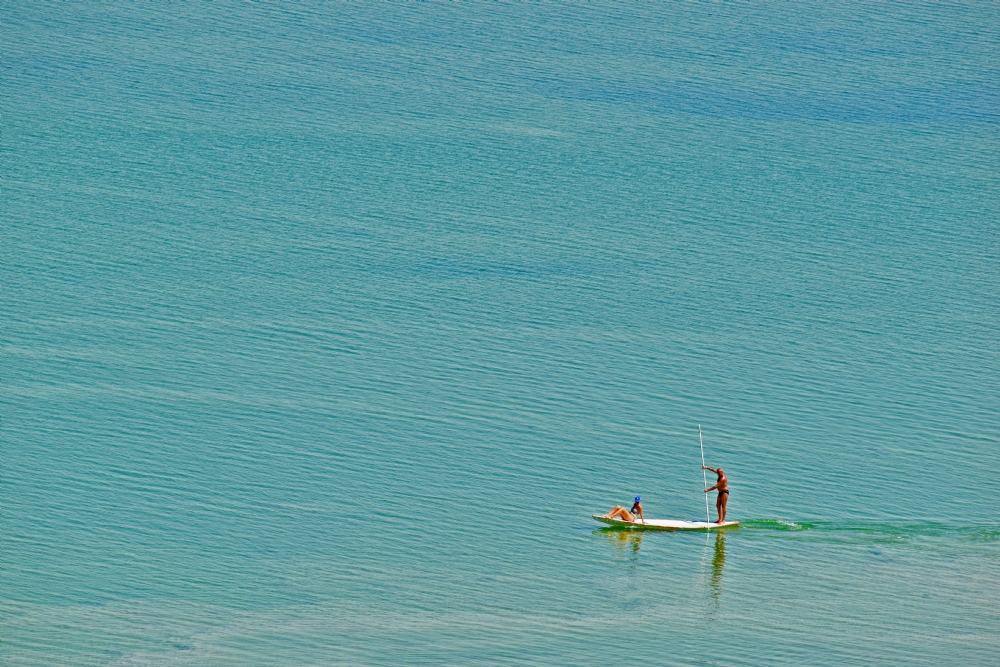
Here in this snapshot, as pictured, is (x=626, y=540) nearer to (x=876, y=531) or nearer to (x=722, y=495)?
(x=722, y=495)

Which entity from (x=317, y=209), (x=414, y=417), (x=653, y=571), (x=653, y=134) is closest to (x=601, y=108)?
(x=653, y=134)

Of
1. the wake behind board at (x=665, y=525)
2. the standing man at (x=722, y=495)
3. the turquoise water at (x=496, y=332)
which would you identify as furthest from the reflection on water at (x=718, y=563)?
the standing man at (x=722, y=495)

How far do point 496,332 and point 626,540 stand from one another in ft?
60.0

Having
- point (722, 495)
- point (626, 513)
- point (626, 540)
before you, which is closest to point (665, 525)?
point (626, 513)

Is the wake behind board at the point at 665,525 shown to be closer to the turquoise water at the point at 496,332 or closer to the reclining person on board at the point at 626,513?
the reclining person on board at the point at 626,513

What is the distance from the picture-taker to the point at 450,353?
174 feet

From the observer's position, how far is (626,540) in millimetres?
38094

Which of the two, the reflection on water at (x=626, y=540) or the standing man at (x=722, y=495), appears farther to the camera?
the standing man at (x=722, y=495)

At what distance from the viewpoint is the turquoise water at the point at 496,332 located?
34.5m

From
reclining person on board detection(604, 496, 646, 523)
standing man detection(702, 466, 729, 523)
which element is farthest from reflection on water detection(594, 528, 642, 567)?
standing man detection(702, 466, 729, 523)

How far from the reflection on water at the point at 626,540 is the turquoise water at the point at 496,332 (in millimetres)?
160

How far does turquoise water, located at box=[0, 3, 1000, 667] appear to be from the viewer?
34.5m

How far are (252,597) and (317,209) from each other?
35.0m

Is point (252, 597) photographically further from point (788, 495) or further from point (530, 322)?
point (530, 322)
